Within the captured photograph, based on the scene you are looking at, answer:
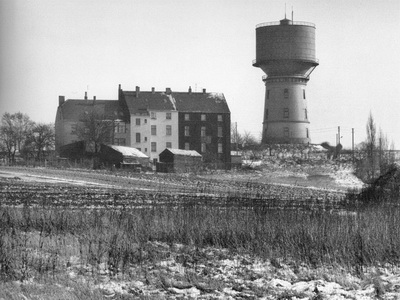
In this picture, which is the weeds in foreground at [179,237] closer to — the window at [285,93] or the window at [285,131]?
the window at [285,131]

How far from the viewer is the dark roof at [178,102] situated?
7819 centimetres

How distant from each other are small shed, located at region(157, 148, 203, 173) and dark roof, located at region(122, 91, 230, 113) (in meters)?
A: 14.3

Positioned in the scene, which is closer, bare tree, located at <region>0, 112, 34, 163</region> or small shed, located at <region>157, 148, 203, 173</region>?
small shed, located at <region>157, 148, 203, 173</region>

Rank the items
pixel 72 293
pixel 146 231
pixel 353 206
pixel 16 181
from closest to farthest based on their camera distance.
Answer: pixel 72 293, pixel 146 231, pixel 353 206, pixel 16 181

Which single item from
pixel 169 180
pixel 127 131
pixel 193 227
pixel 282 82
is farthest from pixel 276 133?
pixel 193 227

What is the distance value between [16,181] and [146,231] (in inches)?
852

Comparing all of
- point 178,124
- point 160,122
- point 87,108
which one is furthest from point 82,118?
point 178,124

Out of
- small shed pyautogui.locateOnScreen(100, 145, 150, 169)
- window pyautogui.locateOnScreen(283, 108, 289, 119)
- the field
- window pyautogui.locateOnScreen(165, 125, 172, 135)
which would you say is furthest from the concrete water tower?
the field

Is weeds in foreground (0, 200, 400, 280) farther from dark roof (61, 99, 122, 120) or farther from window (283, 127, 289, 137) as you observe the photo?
window (283, 127, 289, 137)

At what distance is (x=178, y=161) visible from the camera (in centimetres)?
6241

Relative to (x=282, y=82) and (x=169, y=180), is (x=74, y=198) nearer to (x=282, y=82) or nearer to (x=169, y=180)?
(x=169, y=180)

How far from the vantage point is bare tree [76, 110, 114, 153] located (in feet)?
233

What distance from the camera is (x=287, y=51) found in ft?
247

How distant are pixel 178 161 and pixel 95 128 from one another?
12729 millimetres
